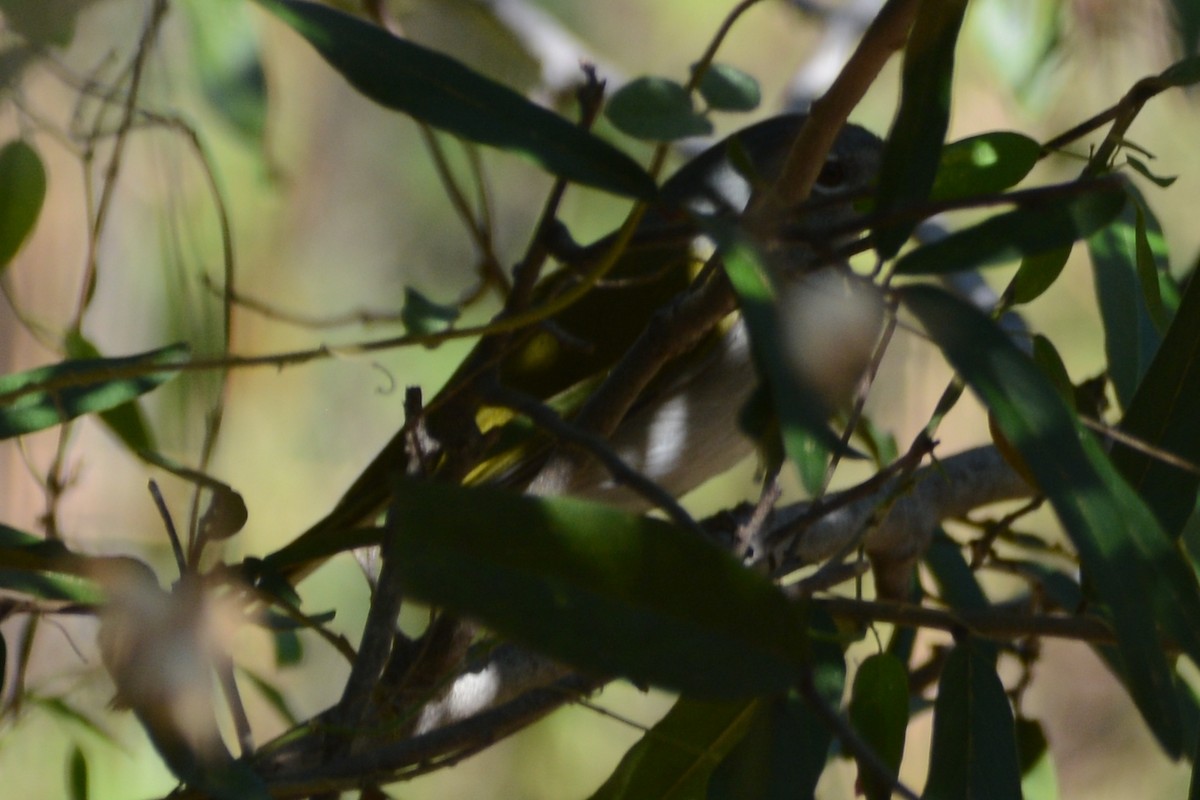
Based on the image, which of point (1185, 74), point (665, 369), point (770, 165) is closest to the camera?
point (1185, 74)

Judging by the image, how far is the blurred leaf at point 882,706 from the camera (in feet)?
3.15

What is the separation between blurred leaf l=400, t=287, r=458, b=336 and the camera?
4.43 ft

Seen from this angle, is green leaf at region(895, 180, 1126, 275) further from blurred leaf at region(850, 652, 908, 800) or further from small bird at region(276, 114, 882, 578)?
small bird at region(276, 114, 882, 578)

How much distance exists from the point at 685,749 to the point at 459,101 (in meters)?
0.59

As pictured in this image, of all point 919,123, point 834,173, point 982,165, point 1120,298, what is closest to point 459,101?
point 919,123

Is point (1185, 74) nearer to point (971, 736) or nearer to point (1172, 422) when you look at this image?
point (1172, 422)

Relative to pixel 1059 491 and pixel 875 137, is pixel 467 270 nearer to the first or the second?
pixel 875 137

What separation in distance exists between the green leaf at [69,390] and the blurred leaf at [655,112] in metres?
0.40

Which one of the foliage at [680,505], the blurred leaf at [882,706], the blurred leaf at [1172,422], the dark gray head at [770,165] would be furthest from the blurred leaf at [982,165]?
the dark gray head at [770,165]

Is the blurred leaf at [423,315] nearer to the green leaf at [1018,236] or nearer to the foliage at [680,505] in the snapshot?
the foliage at [680,505]

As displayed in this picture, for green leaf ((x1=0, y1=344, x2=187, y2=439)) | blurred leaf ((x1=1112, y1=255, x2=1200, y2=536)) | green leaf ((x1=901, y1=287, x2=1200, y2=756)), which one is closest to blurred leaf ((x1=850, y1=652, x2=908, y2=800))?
blurred leaf ((x1=1112, y1=255, x2=1200, y2=536))

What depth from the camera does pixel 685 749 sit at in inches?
41.0

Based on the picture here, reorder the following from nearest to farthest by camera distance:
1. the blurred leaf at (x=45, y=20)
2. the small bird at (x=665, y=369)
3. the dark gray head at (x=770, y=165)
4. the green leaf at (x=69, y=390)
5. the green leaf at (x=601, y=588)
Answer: the green leaf at (x=601, y=588) < the green leaf at (x=69, y=390) < the blurred leaf at (x=45, y=20) < the small bird at (x=665, y=369) < the dark gray head at (x=770, y=165)

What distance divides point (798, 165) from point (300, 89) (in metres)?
3.87
